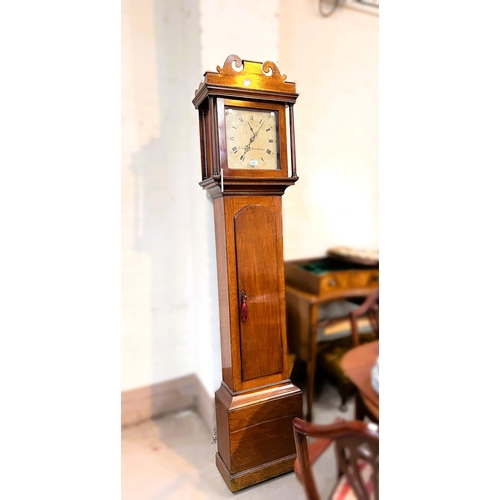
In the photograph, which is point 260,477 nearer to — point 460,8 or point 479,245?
point 479,245

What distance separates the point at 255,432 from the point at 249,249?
357 mm

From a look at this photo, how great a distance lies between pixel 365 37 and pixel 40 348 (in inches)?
33.5

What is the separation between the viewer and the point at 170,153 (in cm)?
84

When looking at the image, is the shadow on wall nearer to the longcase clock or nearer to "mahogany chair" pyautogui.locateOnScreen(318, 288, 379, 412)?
the longcase clock

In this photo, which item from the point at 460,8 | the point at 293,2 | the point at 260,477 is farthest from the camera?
the point at 293,2

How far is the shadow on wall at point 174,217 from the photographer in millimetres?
786

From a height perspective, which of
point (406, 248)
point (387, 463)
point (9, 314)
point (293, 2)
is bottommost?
point (387, 463)

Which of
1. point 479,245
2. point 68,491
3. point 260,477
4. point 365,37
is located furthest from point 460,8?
point 68,491

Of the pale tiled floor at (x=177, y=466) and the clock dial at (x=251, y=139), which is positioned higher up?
the clock dial at (x=251, y=139)

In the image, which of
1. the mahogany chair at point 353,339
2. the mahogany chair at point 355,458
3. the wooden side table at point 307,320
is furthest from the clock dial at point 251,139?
the mahogany chair at point 355,458

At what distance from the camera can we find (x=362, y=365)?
457mm

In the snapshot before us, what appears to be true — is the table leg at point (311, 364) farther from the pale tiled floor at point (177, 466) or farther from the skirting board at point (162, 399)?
the skirting board at point (162, 399)

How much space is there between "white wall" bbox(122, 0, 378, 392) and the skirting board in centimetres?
2

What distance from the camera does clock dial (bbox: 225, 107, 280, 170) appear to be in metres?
0.72
